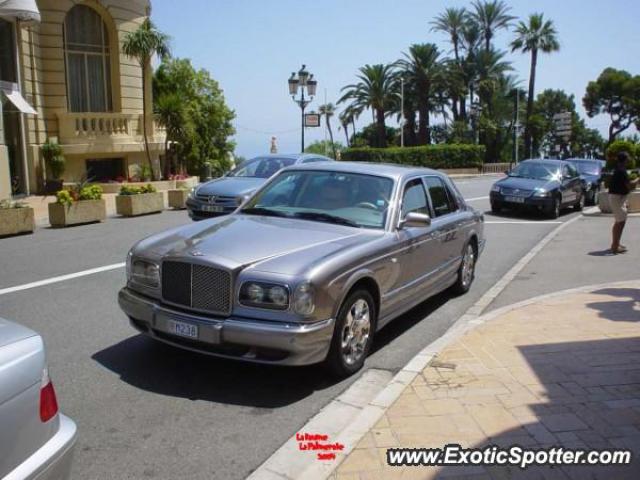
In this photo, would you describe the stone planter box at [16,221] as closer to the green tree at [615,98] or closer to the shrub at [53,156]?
the shrub at [53,156]

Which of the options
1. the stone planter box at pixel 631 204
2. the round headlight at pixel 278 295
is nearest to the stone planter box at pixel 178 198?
the stone planter box at pixel 631 204

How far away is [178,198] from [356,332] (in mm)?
13561

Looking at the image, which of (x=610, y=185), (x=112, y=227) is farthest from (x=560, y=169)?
(x=112, y=227)

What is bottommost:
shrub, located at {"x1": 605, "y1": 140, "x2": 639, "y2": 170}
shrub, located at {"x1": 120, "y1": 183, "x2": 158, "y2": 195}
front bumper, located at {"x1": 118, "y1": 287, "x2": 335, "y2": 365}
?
front bumper, located at {"x1": 118, "y1": 287, "x2": 335, "y2": 365}

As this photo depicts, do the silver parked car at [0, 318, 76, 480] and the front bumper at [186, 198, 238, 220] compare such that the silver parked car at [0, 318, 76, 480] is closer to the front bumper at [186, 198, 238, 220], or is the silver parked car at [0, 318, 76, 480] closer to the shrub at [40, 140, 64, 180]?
the front bumper at [186, 198, 238, 220]

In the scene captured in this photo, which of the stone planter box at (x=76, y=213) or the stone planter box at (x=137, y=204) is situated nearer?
the stone planter box at (x=76, y=213)

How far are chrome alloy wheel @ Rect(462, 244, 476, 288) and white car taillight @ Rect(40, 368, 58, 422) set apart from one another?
6.00 metres

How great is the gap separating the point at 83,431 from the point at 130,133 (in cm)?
2206

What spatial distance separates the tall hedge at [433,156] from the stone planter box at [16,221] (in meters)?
35.6

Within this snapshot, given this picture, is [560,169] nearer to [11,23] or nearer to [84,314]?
[84,314]

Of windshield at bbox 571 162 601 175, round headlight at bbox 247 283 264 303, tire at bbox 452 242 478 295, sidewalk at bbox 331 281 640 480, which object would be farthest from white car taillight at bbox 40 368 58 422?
windshield at bbox 571 162 601 175

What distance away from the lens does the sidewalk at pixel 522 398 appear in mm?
3746

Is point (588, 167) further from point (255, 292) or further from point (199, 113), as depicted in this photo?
point (255, 292)

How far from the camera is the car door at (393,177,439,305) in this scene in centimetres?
598
